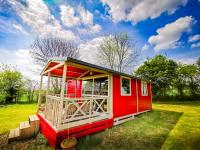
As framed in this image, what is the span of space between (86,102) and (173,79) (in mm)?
17555

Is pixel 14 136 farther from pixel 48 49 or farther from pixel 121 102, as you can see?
pixel 48 49

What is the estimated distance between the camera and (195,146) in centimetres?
332

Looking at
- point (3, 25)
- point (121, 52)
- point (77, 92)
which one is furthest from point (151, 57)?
point (3, 25)

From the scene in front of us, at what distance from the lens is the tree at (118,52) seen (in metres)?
18.4

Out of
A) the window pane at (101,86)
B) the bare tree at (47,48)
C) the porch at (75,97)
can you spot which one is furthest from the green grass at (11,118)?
the bare tree at (47,48)

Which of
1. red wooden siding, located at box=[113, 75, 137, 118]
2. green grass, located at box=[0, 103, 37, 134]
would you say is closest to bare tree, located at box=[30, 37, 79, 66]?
green grass, located at box=[0, 103, 37, 134]

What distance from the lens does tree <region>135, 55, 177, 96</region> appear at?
17.0m

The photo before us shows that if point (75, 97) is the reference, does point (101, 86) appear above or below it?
above

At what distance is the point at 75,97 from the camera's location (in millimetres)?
7691

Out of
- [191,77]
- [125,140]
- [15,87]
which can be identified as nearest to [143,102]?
[125,140]

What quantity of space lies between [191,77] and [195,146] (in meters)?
17.2

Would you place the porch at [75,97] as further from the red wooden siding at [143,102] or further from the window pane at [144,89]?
the window pane at [144,89]

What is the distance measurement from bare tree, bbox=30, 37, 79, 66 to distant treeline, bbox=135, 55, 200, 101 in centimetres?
1360

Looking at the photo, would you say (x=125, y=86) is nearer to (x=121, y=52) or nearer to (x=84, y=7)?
(x=84, y=7)
